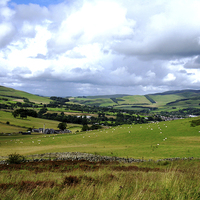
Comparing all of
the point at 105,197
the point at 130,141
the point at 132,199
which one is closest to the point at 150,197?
the point at 132,199

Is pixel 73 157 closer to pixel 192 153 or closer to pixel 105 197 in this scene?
pixel 192 153

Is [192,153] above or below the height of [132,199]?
below

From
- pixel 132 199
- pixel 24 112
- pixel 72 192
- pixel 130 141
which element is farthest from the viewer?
pixel 24 112

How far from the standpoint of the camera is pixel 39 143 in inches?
2072

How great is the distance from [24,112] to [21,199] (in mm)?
172941

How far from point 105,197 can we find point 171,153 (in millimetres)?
26027

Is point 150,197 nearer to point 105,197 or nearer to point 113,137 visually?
point 105,197

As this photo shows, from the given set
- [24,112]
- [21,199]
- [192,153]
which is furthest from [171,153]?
[24,112]

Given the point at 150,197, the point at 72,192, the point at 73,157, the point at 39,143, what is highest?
the point at 150,197

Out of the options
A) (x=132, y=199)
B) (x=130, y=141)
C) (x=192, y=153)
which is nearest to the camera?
(x=132, y=199)

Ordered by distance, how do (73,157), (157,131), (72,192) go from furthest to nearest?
(157,131) < (73,157) < (72,192)

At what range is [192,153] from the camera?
1063 inches

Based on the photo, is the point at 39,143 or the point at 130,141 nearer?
the point at 130,141

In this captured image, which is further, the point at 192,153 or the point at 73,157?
the point at 73,157
